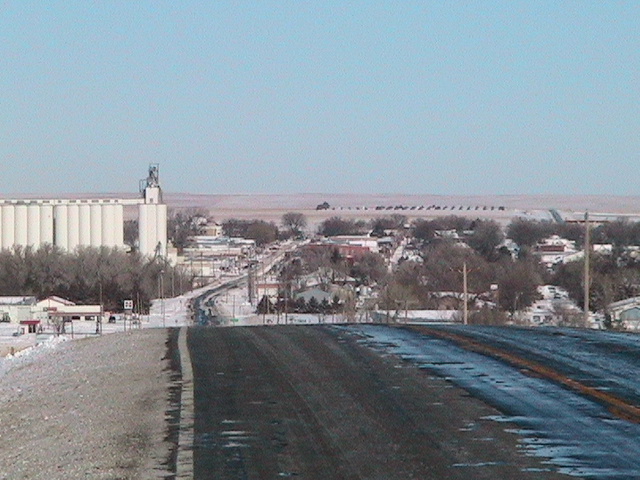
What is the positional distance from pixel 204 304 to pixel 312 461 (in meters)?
65.9

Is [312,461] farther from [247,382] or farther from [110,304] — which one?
[110,304]

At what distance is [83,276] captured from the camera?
7456cm

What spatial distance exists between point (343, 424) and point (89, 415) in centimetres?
274

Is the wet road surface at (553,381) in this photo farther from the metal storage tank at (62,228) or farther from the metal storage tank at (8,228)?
the metal storage tank at (8,228)

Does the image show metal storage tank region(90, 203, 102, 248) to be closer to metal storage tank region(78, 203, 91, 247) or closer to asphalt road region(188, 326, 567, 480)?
metal storage tank region(78, 203, 91, 247)

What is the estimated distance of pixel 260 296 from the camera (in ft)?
257

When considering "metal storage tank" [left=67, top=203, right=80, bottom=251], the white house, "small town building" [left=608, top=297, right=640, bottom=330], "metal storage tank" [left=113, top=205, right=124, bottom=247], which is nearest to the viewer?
"small town building" [left=608, top=297, right=640, bottom=330]

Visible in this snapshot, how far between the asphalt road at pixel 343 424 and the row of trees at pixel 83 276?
55.9 meters

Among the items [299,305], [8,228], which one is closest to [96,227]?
[8,228]

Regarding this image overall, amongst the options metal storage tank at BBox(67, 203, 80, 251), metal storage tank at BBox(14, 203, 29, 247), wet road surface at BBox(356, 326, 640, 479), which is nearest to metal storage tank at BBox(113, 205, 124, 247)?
metal storage tank at BBox(67, 203, 80, 251)

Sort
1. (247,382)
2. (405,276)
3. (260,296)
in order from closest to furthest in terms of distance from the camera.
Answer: (247,382) < (260,296) < (405,276)

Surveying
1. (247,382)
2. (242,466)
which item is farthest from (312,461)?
(247,382)

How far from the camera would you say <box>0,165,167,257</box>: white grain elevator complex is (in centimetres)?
9425

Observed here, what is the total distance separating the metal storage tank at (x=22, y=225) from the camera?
94.3m
